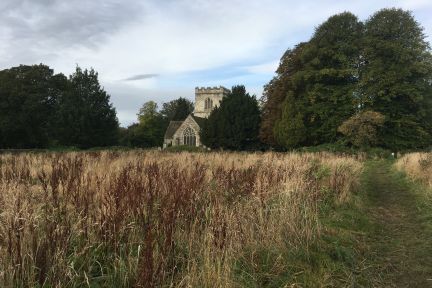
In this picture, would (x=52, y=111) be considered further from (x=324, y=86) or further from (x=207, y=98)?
(x=207, y=98)

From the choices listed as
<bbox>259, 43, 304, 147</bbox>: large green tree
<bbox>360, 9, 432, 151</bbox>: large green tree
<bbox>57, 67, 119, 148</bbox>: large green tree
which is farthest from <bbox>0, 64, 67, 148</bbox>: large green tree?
<bbox>360, 9, 432, 151</bbox>: large green tree

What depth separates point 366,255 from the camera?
5625mm

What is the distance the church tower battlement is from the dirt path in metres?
85.5

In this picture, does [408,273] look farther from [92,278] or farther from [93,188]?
[93,188]

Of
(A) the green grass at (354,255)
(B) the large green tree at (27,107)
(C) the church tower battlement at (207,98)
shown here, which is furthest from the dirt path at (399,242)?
(C) the church tower battlement at (207,98)

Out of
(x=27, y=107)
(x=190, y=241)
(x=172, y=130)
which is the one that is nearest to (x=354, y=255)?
(x=190, y=241)

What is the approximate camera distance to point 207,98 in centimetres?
9725

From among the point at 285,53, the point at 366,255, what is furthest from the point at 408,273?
the point at 285,53

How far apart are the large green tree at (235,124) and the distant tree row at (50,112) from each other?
45.1 ft

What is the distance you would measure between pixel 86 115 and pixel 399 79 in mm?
35693

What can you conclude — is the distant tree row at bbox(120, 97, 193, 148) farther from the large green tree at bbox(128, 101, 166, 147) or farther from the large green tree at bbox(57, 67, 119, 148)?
the large green tree at bbox(57, 67, 119, 148)

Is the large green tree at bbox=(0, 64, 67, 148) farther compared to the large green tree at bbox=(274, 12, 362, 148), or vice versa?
the large green tree at bbox=(0, 64, 67, 148)

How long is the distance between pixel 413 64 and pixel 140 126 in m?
56.4

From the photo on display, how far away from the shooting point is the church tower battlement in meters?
96.1
